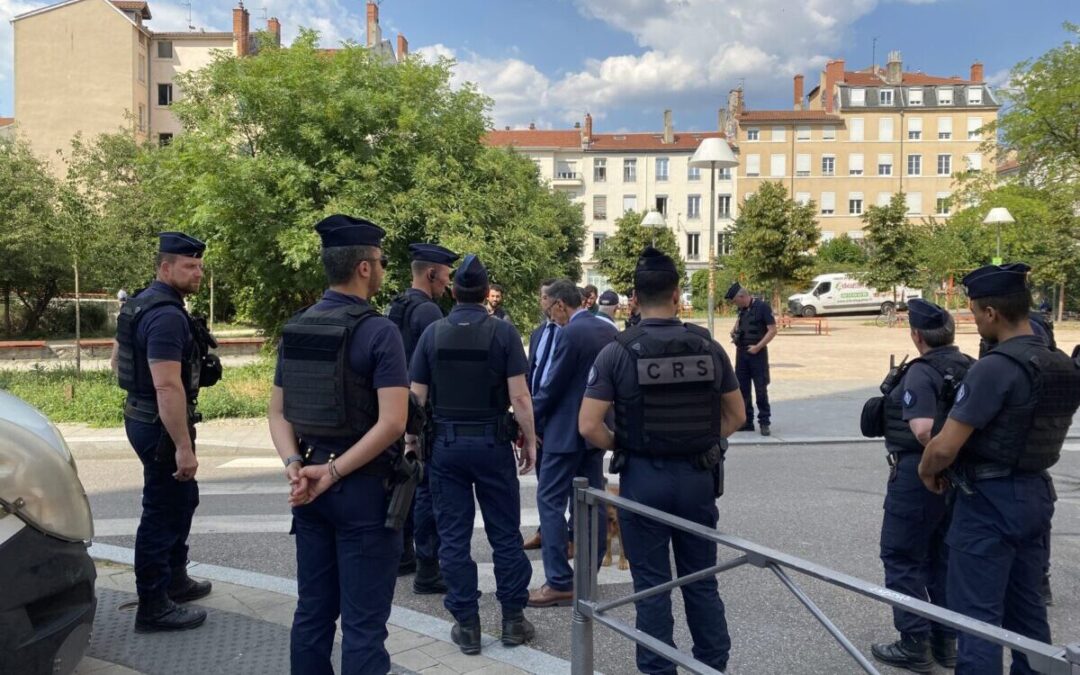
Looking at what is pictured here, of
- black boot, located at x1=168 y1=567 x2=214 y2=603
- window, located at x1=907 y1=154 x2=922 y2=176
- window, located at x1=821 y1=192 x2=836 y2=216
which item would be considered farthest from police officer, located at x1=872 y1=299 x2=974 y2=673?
window, located at x1=907 y1=154 x2=922 y2=176

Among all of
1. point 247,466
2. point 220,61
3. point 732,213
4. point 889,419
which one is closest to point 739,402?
point 889,419

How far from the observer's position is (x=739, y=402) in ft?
11.7

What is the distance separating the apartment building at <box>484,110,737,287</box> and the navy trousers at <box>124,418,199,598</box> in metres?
64.5

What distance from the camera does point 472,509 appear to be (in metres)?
4.11

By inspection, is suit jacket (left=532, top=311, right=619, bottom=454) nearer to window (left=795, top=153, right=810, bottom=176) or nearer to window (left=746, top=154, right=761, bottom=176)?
window (left=746, top=154, right=761, bottom=176)

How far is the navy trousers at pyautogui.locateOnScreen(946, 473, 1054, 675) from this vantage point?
309 centimetres

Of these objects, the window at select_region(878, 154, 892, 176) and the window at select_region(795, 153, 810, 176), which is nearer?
the window at select_region(795, 153, 810, 176)

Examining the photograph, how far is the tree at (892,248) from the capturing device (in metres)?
39.2

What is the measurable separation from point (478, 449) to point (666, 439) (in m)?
1.10

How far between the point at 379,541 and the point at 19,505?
4.14 ft

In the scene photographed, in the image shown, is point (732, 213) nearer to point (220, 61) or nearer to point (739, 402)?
point (220, 61)

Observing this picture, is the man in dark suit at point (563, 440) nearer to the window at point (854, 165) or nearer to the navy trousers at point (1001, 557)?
the navy trousers at point (1001, 557)

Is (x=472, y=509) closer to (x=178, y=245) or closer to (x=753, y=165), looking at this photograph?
(x=178, y=245)

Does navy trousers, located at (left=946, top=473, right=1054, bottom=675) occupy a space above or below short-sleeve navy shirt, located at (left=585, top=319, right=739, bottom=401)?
below
